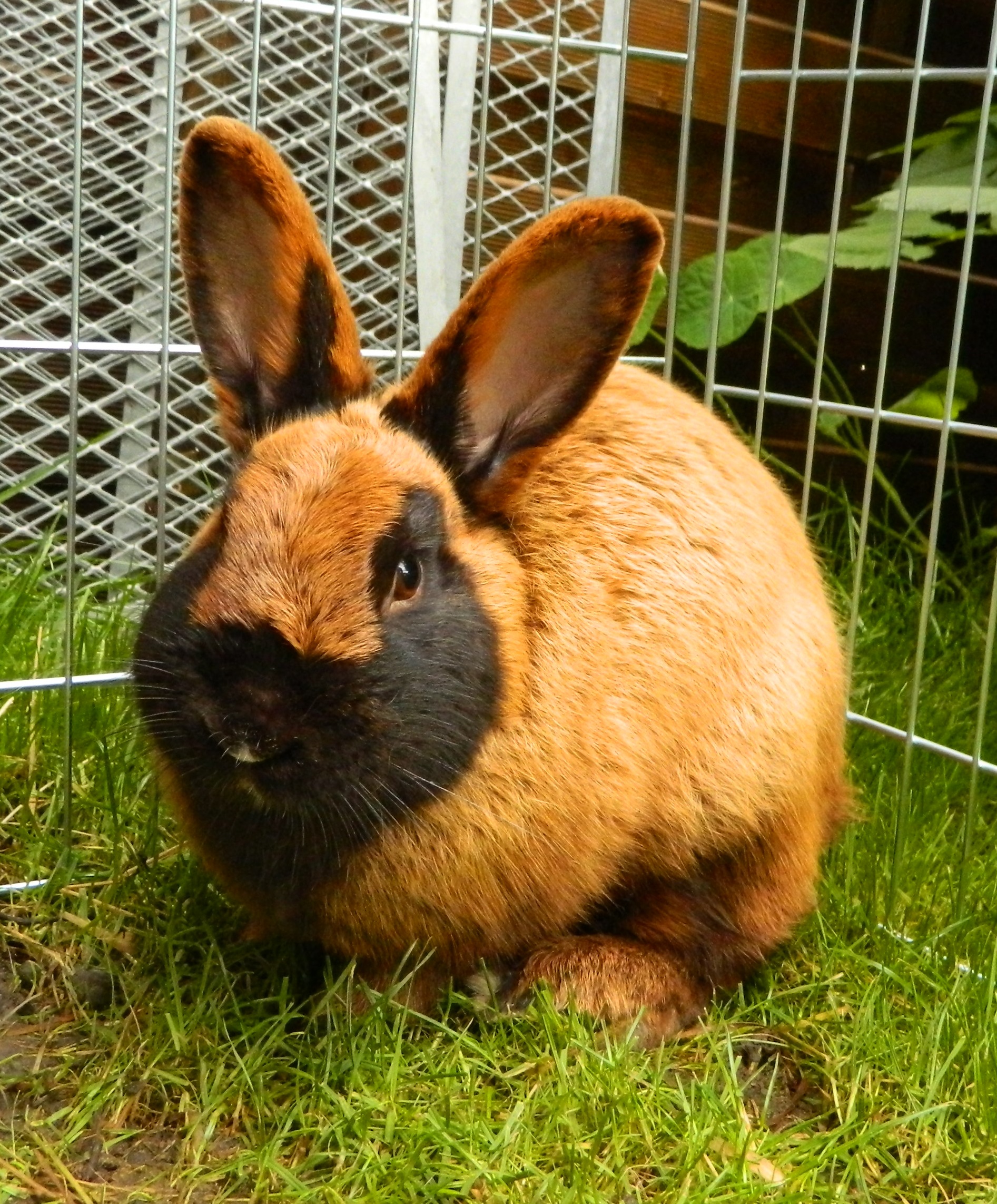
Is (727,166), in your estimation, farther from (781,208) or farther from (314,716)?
(314,716)

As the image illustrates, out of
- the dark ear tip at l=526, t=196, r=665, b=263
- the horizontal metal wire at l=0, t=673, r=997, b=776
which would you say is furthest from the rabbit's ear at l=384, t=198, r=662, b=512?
the horizontal metal wire at l=0, t=673, r=997, b=776

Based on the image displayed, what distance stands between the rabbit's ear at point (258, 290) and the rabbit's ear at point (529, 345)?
0.16 m

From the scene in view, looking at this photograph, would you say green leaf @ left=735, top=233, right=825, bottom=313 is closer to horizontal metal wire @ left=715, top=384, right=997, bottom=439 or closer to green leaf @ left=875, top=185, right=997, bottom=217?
green leaf @ left=875, top=185, right=997, bottom=217

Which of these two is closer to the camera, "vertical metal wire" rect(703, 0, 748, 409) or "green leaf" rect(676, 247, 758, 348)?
"vertical metal wire" rect(703, 0, 748, 409)

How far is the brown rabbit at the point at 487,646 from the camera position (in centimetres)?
200

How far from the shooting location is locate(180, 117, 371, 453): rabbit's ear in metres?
2.29

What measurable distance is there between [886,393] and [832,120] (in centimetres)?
103

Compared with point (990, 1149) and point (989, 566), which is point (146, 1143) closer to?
point (990, 1149)

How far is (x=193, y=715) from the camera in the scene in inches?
77.2

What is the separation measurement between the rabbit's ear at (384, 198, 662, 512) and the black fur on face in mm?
175

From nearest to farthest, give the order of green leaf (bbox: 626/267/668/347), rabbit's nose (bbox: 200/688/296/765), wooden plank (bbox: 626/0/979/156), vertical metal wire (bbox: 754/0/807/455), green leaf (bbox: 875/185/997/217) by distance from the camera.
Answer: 1. rabbit's nose (bbox: 200/688/296/765)
2. vertical metal wire (bbox: 754/0/807/455)
3. green leaf (bbox: 875/185/997/217)
4. green leaf (bbox: 626/267/668/347)
5. wooden plank (bbox: 626/0/979/156)

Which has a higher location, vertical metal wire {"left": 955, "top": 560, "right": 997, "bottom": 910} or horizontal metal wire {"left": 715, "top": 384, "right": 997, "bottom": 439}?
horizontal metal wire {"left": 715, "top": 384, "right": 997, "bottom": 439}

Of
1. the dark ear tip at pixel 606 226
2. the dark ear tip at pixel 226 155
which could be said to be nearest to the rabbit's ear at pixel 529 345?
the dark ear tip at pixel 606 226

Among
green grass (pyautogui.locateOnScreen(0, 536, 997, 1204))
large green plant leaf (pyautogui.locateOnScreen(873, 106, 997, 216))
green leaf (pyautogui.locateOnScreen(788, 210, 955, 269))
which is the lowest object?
green grass (pyautogui.locateOnScreen(0, 536, 997, 1204))
